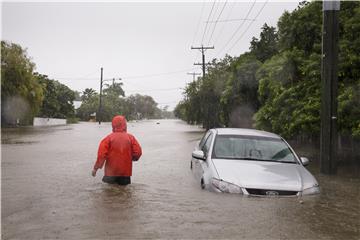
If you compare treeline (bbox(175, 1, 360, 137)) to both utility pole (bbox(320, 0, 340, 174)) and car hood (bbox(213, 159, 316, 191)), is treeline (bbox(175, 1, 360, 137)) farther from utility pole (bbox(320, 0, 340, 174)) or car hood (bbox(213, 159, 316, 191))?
car hood (bbox(213, 159, 316, 191))

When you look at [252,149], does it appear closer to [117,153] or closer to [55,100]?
[117,153]

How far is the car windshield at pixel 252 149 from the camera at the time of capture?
883 centimetres

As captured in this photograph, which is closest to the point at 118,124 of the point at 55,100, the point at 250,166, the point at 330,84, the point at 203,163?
the point at 203,163

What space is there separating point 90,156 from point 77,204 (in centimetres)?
1049

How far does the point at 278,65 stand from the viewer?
1673 centimetres

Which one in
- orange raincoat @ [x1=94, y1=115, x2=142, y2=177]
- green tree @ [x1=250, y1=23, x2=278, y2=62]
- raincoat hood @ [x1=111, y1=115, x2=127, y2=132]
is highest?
green tree @ [x1=250, y1=23, x2=278, y2=62]

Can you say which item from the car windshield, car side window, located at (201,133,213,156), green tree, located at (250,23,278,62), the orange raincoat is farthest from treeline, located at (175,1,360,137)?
green tree, located at (250,23,278,62)

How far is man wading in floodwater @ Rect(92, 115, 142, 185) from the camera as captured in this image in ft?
27.0

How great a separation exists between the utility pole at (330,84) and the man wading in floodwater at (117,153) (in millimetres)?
4924

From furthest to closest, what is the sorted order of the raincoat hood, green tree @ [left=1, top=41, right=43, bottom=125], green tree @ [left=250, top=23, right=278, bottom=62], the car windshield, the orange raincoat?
green tree @ [left=1, top=41, right=43, bottom=125] → green tree @ [left=250, top=23, right=278, bottom=62] → the car windshield → the raincoat hood → the orange raincoat

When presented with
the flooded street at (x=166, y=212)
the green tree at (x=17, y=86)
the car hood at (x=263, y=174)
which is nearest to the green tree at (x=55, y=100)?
the green tree at (x=17, y=86)

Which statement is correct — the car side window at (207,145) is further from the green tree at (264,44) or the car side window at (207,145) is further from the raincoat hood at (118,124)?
the green tree at (264,44)

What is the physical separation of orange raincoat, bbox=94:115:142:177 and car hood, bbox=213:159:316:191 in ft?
4.86

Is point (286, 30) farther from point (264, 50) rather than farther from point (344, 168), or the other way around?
point (264, 50)
